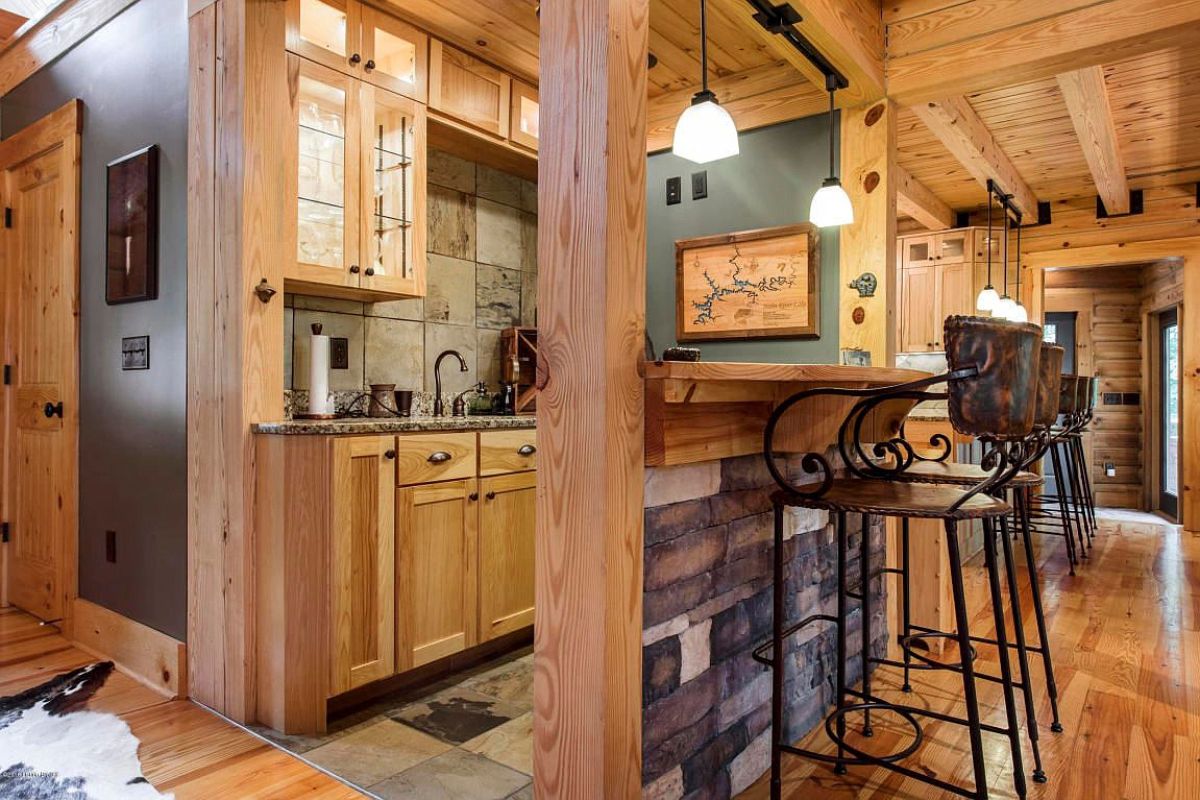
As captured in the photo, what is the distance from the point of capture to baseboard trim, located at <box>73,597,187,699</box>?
2416 mm

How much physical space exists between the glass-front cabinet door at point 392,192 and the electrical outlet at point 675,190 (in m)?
1.37

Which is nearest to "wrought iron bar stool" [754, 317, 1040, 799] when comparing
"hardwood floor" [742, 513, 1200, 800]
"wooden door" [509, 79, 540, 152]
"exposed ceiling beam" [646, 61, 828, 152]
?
"hardwood floor" [742, 513, 1200, 800]

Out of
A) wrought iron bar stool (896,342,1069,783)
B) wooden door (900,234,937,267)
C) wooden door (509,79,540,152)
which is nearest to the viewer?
wrought iron bar stool (896,342,1069,783)

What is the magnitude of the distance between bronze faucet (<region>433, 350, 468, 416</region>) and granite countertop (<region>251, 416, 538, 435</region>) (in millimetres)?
677

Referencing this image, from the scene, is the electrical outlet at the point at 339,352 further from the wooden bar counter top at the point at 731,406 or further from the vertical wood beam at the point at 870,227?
the vertical wood beam at the point at 870,227

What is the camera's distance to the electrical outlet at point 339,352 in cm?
308

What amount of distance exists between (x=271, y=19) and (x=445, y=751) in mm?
2306

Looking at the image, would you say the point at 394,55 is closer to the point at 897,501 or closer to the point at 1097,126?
the point at 897,501

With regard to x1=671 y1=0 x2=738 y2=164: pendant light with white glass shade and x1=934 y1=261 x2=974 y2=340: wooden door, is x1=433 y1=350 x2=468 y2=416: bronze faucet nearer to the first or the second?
x1=671 y1=0 x2=738 y2=164: pendant light with white glass shade

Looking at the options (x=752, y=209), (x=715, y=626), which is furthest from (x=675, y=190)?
(x=715, y=626)

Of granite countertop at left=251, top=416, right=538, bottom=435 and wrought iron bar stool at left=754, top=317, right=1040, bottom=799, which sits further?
granite countertop at left=251, top=416, right=538, bottom=435

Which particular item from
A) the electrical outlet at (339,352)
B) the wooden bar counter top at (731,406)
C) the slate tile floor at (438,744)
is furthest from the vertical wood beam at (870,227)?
the electrical outlet at (339,352)

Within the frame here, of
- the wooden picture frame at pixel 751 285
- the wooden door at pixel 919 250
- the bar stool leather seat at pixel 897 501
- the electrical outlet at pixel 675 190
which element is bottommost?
the bar stool leather seat at pixel 897 501

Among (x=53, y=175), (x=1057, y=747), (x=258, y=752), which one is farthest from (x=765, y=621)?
(x=53, y=175)
